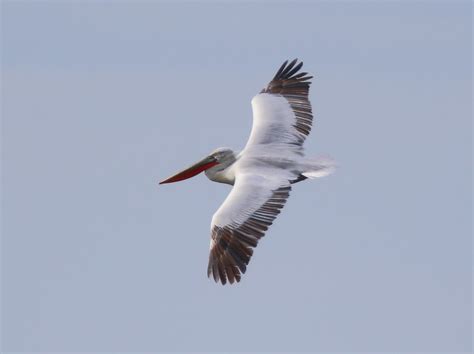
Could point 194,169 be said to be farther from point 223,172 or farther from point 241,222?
point 241,222

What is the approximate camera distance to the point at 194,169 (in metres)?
16.9

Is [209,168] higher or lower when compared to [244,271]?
higher

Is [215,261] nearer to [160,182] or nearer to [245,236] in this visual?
[245,236]

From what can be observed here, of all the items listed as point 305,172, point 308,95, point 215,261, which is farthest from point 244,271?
point 308,95

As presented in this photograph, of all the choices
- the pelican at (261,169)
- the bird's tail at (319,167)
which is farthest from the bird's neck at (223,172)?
the bird's tail at (319,167)

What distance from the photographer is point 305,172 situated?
15680 mm

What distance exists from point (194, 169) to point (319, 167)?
80.1 inches

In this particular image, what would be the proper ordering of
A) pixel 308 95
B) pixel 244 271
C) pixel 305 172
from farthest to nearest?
pixel 308 95
pixel 305 172
pixel 244 271

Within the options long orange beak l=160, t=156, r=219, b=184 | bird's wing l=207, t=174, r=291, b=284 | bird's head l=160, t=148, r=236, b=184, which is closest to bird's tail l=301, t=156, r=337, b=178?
bird's wing l=207, t=174, r=291, b=284

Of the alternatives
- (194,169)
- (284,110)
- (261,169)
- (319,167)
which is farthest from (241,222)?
(284,110)

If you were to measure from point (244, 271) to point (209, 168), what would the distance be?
2.59 meters

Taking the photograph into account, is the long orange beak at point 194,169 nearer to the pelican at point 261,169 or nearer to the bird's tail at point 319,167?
the pelican at point 261,169

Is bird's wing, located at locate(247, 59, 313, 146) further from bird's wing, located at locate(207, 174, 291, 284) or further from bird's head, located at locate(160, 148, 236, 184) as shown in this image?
bird's wing, located at locate(207, 174, 291, 284)

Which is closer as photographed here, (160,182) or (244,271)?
(244,271)
